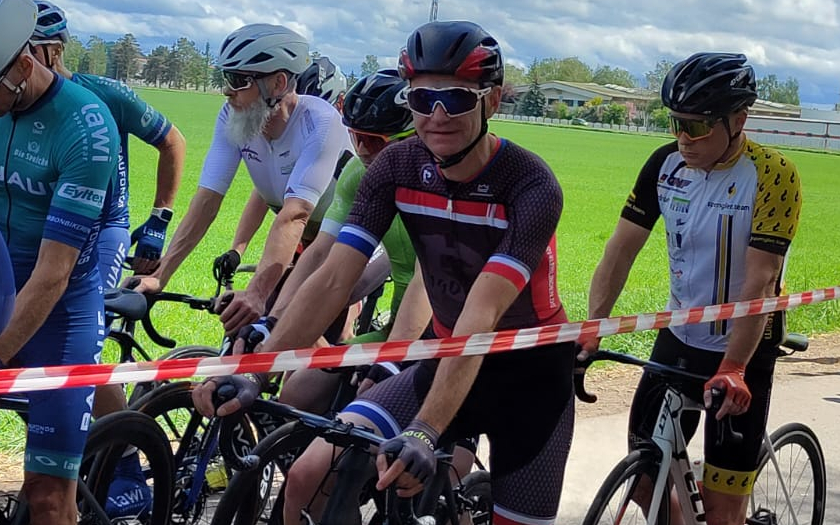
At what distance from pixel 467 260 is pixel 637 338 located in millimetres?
6914

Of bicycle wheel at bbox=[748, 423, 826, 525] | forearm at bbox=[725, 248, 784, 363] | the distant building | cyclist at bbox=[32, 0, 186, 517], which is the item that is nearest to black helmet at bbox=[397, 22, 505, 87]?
forearm at bbox=[725, 248, 784, 363]

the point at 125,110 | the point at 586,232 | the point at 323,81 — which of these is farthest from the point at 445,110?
the point at 586,232

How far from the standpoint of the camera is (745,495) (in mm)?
4289

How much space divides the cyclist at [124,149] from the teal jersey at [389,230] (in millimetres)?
899

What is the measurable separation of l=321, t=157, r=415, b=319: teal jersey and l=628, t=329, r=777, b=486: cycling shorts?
107 centimetres

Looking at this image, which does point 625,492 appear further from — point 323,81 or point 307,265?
point 323,81

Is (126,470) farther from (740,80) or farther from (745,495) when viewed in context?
(740,80)

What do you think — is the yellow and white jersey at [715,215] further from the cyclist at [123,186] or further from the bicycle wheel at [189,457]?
the cyclist at [123,186]

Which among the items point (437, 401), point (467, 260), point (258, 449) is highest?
point (467, 260)

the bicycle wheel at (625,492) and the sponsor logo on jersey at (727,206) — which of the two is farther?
the sponsor logo on jersey at (727,206)

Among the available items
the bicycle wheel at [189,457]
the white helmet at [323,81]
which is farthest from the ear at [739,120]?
the white helmet at [323,81]

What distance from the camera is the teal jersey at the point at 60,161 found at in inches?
134

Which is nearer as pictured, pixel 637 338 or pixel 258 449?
pixel 258 449

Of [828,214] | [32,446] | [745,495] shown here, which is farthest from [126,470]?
[828,214]
